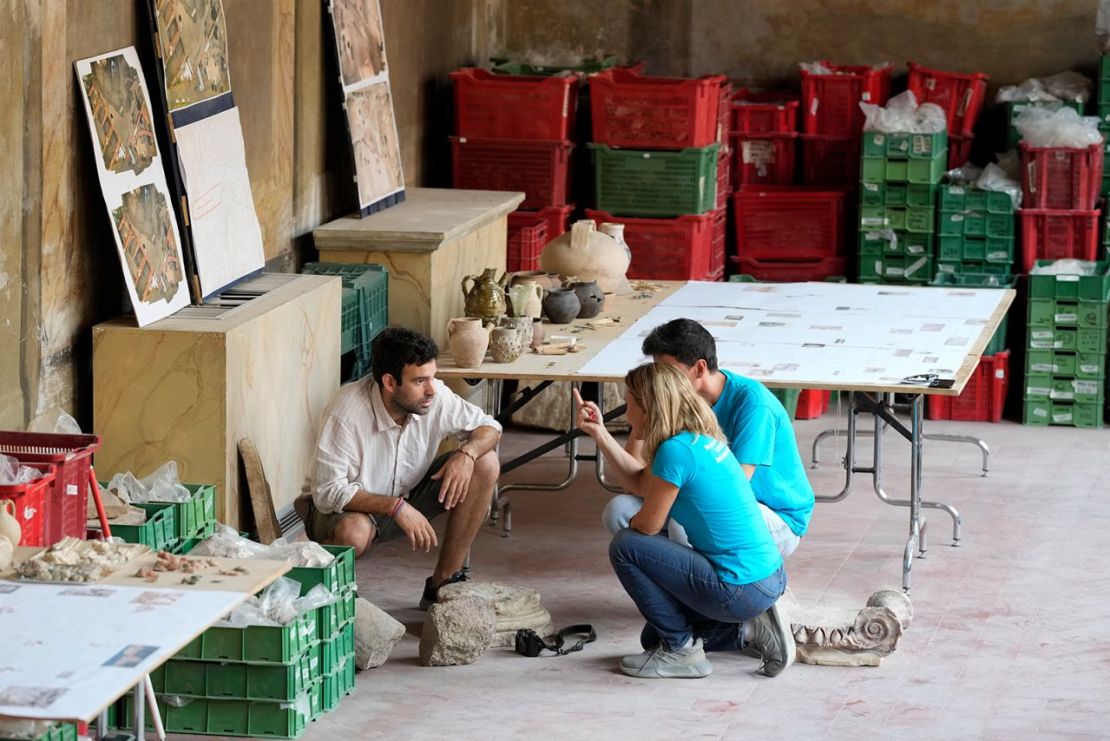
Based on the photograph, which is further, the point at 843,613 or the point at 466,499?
the point at 466,499

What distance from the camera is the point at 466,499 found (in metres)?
6.64

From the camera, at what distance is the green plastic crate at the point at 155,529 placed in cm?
547

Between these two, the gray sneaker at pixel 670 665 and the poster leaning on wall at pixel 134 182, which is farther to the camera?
the poster leaning on wall at pixel 134 182

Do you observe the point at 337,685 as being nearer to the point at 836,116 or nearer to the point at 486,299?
the point at 486,299

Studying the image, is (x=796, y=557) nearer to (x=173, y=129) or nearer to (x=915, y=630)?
(x=915, y=630)

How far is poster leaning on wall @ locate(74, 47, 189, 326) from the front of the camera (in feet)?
20.0

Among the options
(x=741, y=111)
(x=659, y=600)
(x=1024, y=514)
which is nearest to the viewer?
(x=659, y=600)

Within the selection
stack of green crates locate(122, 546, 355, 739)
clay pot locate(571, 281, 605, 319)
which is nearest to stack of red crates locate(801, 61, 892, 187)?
clay pot locate(571, 281, 605, 319)

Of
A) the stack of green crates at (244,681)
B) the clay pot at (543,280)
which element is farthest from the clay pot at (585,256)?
the stack of green crates at (244,681)

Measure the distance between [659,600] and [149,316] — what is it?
2.11m

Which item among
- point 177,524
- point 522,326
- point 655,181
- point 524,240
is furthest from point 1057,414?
point 177,524

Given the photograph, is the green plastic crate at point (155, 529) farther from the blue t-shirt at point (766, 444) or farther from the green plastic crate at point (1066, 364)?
the green plastic crate at point (1066, 364)

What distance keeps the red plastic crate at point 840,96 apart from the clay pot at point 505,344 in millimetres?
4377

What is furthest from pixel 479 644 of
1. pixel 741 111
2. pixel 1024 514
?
pixel 741 111
